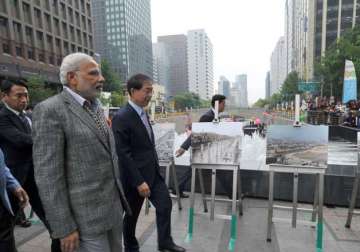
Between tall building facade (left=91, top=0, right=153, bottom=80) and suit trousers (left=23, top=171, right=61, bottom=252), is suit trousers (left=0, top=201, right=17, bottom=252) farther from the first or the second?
tall building facade (left=91, top=0, right=153, bottom=80)

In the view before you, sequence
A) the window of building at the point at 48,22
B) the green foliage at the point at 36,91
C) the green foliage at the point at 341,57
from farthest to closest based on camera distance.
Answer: the window of building at the point at 48,22, the green foliage at the point at 36,91, the green foliage at the point at 341,57

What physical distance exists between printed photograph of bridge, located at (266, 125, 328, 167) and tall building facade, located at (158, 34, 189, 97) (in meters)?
123

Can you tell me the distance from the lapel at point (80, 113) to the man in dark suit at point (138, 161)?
92cm

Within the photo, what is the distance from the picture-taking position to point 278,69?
13825 cm

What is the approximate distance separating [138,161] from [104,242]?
1.03 metres

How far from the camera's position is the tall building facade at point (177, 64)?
12850 cm

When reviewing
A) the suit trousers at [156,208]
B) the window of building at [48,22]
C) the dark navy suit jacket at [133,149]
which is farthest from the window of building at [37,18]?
the suit trousers at [156,208]

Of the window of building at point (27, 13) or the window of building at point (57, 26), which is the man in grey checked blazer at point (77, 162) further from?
the window of building at point (57, 26)

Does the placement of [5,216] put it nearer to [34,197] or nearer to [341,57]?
[34,197]

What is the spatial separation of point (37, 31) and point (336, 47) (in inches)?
1309

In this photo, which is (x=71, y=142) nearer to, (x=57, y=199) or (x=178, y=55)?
(x=57, y=199)

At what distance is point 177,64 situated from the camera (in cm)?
13062

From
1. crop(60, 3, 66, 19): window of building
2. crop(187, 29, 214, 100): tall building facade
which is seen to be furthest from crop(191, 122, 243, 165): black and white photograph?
crop(187, 29, 214, 100): tall building facade

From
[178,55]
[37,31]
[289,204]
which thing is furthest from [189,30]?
[289,204]
